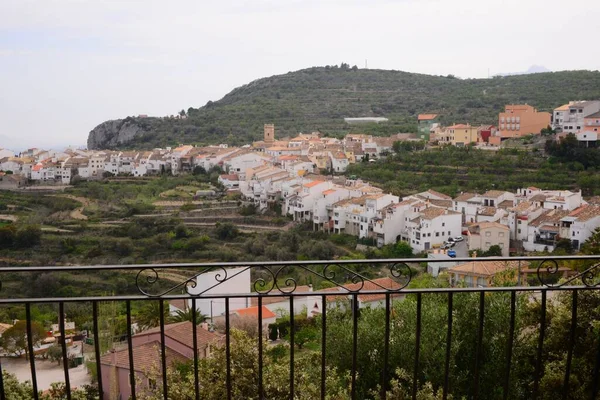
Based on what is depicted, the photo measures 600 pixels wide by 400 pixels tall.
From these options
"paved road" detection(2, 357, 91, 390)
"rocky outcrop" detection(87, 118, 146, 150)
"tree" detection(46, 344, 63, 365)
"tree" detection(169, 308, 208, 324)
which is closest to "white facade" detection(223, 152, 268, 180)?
"rocky outcrop" detection(87, 118, 146, 150)

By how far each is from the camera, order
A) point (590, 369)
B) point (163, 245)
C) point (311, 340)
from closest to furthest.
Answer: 1. point (590, 369)
2. point (311, 340)
3. point (163, 245)

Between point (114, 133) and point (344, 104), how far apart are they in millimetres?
22453

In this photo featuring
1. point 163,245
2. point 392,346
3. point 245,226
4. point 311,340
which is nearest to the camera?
point 392,346

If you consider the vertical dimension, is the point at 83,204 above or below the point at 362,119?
below

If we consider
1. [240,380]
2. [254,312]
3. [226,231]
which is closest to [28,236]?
[226,231]

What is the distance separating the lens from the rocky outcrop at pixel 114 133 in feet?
173

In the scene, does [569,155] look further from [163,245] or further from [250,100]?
[250,100]

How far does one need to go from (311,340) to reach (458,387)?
6914 mm

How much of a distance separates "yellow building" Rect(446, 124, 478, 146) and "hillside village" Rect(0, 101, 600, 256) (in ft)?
0.19

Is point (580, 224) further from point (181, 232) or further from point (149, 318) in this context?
point (181, 232)

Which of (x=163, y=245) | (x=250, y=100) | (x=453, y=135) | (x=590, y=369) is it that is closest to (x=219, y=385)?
(x=590, y=369)

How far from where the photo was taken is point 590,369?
4.18 meters

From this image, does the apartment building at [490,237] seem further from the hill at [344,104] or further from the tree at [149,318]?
the hill at [344,104]

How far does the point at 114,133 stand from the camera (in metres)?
54.2
